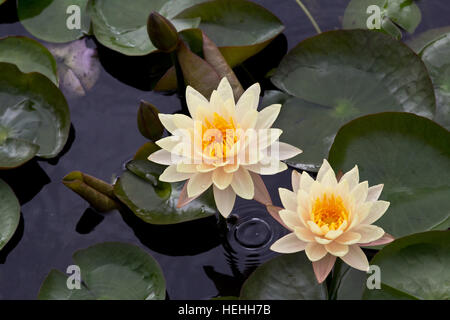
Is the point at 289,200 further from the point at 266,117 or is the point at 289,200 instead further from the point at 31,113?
the point at 31,113

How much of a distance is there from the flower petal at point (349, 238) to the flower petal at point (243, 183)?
37cm

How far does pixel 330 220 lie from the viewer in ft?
6.77

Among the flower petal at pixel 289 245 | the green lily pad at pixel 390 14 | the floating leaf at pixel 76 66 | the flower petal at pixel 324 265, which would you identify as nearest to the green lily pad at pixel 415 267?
the flower petal at pixel 324 265

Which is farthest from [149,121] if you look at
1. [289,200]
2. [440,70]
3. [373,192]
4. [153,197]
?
[440,70]

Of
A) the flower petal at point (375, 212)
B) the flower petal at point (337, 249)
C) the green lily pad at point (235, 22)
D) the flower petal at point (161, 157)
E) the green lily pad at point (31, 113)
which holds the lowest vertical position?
the green lily pad at point (31, 113)

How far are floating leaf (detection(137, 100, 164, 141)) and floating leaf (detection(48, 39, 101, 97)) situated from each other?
647 mm

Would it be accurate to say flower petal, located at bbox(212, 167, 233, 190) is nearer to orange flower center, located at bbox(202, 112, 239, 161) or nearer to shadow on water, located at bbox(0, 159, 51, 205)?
orange flower center, located at bbox(202, 112, 239, 161)

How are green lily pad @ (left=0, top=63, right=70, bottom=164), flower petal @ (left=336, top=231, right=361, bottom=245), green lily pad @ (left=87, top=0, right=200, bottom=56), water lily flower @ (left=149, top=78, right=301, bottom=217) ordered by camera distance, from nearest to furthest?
flower petal @ (left=336, top=231, right=361, bottom=245), water lily flower @ (left=149, top=78, right=301, bottom=217), green lily pad @ (left=0, top=63, right=70, bottom=164), green lily pad @ (left=87, top=0, right=200, bottom=56)

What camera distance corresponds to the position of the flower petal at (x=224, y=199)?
2152mm

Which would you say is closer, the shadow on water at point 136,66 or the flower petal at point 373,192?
the flower petal at point 373,192

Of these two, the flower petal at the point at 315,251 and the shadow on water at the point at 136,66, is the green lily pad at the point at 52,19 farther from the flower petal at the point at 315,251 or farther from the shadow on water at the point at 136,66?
the flower petal at the point at 315,251

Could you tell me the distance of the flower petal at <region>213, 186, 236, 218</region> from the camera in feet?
7.06

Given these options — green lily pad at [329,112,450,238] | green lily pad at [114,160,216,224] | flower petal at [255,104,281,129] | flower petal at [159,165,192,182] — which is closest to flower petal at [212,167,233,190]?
flower petal at [159,165,192,182]
